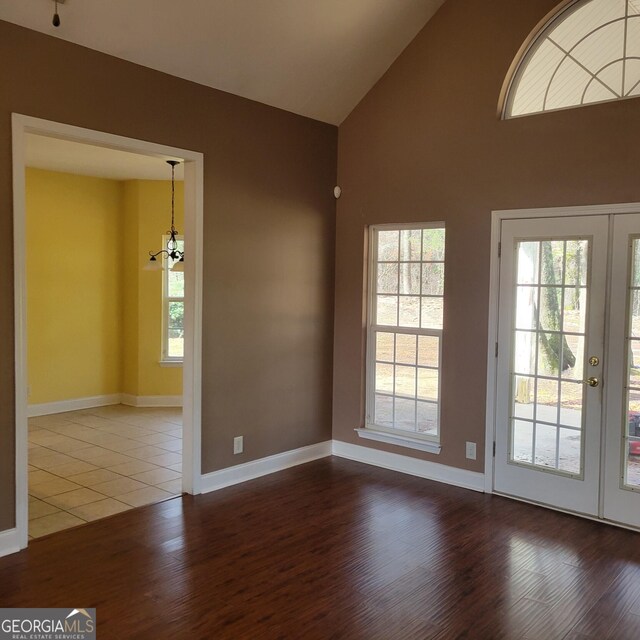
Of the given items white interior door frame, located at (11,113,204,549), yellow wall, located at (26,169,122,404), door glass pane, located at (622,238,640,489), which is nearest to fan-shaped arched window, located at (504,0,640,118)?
door glass pane, located at (622,238,640,489)

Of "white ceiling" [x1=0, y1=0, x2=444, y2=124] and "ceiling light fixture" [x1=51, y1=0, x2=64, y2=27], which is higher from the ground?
"white ceiling" [x1=0, y1=0, x2=444, y2=124]

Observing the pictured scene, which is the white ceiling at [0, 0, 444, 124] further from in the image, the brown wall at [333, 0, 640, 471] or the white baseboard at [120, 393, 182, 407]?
the white baseboard at [120, 393, 182, 407]

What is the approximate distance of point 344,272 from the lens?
5.50 metres

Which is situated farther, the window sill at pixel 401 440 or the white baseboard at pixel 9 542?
→ the window sill at pixel 401 440

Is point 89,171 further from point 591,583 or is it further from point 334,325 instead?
point 591,583

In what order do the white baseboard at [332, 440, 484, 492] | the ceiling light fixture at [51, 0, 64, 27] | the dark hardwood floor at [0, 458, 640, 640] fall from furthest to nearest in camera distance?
the white baseboard at [332, 440, 484, 492] < the ceiling light fixture at [51, 0, 64, 27] < the dark hardwood floor at [0, 458, 640, 640]

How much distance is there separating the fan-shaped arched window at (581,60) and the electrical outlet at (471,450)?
92.6 inches

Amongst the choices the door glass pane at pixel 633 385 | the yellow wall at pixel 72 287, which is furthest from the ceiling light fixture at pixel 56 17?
the yellow wall at pixel 72 287

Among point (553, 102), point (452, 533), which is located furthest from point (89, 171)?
point (452, 533)

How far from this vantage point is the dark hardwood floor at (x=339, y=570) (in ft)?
9.48

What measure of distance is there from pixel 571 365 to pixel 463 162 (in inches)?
64.5

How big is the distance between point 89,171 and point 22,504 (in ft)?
14.8

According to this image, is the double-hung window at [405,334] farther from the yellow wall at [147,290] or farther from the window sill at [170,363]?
the yellow wall at [147,290]

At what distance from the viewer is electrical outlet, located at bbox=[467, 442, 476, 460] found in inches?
186
